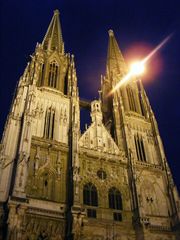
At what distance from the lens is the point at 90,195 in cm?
2245

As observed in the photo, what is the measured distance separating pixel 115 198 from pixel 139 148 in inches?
306

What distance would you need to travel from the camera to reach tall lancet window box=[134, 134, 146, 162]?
92.4 ft

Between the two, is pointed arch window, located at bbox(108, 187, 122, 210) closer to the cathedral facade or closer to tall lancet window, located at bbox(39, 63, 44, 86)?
the cathedral facade

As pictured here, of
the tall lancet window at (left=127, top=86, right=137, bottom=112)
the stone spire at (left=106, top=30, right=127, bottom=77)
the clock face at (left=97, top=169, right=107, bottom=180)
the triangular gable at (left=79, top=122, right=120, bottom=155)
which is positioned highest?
the stone spire at (left=106, top=30, right=127, bottom=77)

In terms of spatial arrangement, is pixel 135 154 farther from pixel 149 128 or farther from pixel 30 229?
pixel 30 229

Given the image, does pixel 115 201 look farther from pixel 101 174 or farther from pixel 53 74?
pixel 53 74

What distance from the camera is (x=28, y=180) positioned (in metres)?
20.7

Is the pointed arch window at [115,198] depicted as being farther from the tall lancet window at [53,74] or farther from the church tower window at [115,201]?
the tall lancet window at [53,74]

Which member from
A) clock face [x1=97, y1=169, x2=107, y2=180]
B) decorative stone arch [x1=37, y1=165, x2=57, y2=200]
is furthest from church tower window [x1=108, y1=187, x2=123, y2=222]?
decorative stone arch [x1=37, y1=165, x2=57, y2=200]

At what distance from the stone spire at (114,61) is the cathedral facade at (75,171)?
28.1ft

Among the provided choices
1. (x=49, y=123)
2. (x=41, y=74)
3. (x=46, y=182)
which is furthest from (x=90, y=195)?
(x=41, y=74)

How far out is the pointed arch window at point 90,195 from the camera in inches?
870

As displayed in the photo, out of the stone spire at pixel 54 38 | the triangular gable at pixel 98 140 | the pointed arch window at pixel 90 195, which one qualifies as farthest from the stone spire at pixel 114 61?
the pointed arch window at pixel 90 195

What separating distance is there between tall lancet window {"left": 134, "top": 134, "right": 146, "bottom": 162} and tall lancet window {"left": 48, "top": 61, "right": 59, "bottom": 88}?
470 inches
